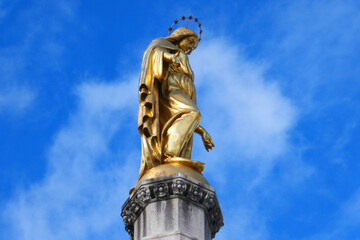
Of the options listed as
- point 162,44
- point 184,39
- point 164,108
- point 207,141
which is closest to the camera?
point 164,108

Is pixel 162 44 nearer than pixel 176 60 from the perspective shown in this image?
No

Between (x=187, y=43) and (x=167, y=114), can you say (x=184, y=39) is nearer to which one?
(x=187, y=43)

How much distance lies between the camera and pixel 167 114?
17891 millimetres

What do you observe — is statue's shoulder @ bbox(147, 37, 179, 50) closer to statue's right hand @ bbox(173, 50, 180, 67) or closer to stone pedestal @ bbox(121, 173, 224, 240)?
statue's right hand @ bbox(173, 50, 180, 67)

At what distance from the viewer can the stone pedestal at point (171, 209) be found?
15.4 meters

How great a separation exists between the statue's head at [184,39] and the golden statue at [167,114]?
1.24ft

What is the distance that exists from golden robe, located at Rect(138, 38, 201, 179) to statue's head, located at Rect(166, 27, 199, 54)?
2.30 feet

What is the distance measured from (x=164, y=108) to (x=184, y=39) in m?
2.44

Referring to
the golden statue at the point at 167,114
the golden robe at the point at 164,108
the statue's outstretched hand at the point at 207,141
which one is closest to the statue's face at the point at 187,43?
the golden statue at the point at 167,114

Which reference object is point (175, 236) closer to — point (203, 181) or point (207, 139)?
point (203, 181)

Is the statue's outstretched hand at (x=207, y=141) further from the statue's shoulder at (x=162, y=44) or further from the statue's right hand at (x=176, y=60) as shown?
the statue's shoulder at (x=162, y=44)

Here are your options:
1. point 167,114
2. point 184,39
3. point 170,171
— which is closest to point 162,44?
point 184,39

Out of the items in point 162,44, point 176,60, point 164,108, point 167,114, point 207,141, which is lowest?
point 207,141

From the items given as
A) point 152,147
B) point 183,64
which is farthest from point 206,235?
point 183,64
